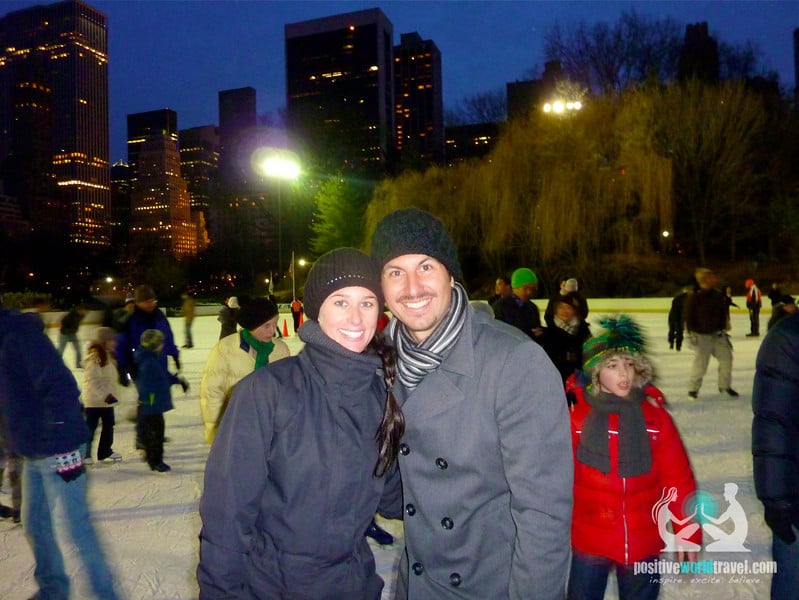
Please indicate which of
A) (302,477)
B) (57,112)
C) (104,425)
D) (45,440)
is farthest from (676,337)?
(57,112)

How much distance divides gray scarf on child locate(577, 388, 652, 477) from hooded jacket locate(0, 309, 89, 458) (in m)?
2.17

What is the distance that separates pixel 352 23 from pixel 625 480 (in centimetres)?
10430

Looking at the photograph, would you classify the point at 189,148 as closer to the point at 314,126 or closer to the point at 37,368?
the point at 314,126

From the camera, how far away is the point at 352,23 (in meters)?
96.2

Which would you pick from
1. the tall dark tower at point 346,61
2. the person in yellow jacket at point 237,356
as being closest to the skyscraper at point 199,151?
the tall dark tower at point 346,61

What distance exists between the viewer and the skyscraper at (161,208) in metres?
55.4

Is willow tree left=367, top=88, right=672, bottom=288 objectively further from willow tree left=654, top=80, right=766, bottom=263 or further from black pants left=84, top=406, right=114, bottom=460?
black pants left=84, top=406, right=114, bottom=460

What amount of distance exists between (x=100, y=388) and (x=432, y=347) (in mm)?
4603

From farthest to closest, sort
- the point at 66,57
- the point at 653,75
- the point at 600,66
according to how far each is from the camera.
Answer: the point at 66,57, the point at 600,66, the point at 653,75

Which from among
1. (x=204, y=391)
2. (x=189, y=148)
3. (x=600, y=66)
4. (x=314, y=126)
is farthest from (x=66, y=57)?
(x=204, y=391)

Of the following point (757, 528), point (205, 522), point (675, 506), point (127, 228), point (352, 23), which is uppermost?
point (352, 23)

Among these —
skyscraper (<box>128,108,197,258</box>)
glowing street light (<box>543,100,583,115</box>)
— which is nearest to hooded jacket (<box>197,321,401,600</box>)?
glowing street light (<box>543,100,583,115</box>)

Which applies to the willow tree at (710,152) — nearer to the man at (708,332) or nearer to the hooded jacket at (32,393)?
the man at (708,332)

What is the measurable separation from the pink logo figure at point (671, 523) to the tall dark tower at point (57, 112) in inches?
2701
